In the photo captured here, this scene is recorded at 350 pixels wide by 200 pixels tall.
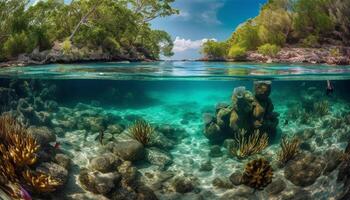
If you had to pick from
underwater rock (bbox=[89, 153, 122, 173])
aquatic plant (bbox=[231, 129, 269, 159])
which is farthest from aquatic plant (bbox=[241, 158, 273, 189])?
underwater rock (bbox=[89, 153, 122, 173])

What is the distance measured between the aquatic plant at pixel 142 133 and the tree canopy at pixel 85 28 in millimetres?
3675

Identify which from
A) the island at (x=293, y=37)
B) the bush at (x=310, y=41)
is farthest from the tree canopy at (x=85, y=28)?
the bush at (x=310, y=41)

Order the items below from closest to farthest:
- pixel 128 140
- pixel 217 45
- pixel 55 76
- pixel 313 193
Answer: pixel 128 140 < pixel 313 193 < pixel 55 76 < pixel 217 45

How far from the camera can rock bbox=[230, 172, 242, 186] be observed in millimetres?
6148

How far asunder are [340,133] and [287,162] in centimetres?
297

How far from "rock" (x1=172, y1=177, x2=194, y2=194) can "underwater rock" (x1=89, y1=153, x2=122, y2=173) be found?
1123mm

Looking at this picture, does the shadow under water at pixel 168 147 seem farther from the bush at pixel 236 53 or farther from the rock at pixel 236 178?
the bush at pixel 236 53

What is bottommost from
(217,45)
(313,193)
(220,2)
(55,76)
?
(313,193)

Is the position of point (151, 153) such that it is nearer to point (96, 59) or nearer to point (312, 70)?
point (96, 59)

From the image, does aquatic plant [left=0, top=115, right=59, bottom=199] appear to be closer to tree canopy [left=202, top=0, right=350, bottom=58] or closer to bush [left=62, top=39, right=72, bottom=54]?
bush [left=62, top=39, right=72, bottom=54]

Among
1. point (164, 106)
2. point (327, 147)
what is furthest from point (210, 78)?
point (327, 147)

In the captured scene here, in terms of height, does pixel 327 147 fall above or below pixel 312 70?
below

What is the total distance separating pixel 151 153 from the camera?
6.22 metres

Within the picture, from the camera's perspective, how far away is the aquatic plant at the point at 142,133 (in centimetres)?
615
